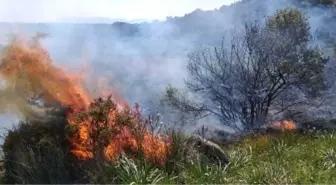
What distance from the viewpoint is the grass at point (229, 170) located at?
7.97m

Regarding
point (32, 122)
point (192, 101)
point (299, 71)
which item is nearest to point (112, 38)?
point (192, 101)

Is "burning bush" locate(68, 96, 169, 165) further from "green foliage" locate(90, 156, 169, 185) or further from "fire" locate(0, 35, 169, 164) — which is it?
"green foliage" locate(90, 156, 169, 185)

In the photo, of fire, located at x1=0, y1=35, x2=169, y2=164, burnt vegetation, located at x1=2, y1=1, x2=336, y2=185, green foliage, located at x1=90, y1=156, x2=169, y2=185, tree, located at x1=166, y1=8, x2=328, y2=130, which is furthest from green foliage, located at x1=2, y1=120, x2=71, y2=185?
tree, located at x1=166, y1=8, x2=328, y2=130

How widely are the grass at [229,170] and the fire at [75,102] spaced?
1.64ft

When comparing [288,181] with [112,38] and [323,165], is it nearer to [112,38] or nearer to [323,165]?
[323,165]

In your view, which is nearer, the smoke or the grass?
the grass

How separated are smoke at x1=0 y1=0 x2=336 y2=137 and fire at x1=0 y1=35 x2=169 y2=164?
311 inches

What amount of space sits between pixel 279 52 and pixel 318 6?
92.7 ft

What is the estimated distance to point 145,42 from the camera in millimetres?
45438

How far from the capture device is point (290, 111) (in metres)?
24.0

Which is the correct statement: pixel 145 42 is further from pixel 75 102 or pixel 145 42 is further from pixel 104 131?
pixel 104 131

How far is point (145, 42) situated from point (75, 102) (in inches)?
1297

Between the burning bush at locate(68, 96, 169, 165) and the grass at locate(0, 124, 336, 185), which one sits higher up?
the burning bush at locate(68, 96, 169, 165)

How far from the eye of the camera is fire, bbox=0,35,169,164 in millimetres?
10000
